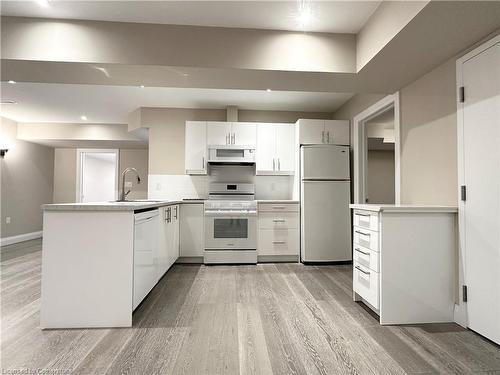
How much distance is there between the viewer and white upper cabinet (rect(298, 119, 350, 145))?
3965mm

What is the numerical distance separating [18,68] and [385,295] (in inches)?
146

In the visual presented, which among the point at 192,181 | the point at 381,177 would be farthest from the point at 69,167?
the point at 381,177

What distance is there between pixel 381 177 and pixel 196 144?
413 centimetres

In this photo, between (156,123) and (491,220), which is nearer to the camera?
(491,220)

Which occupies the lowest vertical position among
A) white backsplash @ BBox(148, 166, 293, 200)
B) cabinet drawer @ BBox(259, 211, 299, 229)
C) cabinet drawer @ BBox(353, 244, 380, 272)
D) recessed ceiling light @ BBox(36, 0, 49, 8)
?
cabinet drawer @ BBox(353, 244, 380, 272)

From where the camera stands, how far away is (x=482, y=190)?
186 cm

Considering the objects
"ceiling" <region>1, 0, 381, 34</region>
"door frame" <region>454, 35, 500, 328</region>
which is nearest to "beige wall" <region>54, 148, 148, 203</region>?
"ceiling" <region>1, 0, 381, 34</region>

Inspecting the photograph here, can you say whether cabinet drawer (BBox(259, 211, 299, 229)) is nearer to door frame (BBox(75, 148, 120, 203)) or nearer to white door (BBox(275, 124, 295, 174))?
white door (BBox(275, 124, 295, 174))

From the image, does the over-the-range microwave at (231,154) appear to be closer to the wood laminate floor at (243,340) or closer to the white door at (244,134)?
the white door at (244,134)

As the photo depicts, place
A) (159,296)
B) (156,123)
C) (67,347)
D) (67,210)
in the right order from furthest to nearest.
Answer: (156,123)
(159,296)
(67,210)
(67,347)

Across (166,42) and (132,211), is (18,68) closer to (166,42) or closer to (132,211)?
(166,42)

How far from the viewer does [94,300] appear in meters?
1.94

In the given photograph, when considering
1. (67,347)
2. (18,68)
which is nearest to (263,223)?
(67,347)

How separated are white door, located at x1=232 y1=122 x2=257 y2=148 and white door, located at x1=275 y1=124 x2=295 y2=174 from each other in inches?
15.0
